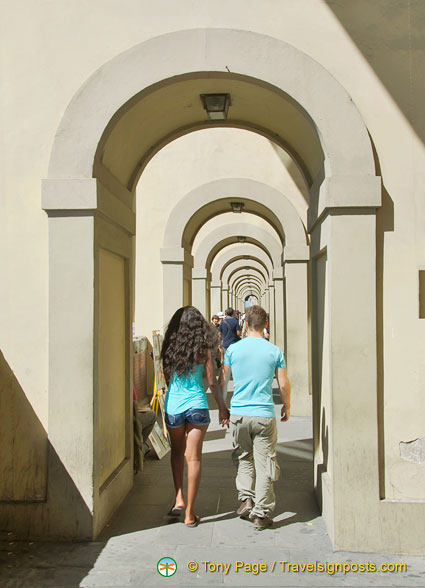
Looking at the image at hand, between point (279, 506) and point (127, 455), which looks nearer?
point (279, 506)

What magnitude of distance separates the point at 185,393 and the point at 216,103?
2750 millimetres

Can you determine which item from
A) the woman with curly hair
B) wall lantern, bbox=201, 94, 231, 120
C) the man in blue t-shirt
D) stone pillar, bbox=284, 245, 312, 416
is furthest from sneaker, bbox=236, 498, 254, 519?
stone pillar, bbox=284, 245, 312, 416

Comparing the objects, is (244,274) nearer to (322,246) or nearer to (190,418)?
(322,246)

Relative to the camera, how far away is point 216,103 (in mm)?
5844

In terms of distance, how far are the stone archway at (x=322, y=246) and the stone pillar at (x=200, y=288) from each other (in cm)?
1112

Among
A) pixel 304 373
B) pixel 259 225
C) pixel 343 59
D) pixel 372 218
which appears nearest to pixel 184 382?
pixel 372 218

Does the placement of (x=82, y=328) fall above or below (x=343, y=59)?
below

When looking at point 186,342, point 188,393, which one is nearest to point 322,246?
point 186,342

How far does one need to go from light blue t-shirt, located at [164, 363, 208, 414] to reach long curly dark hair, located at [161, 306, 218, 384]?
59 millimetres

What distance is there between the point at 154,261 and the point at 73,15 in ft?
25.2

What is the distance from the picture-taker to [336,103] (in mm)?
4816

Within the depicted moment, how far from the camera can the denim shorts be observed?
5.01 meters

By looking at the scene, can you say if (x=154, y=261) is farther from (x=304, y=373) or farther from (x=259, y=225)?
(x=259, y=225)

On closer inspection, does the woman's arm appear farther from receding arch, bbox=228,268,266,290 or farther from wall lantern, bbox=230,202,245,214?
receding arch, bbox=228,268,266,290
